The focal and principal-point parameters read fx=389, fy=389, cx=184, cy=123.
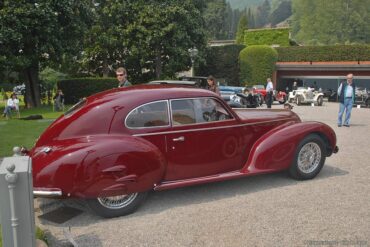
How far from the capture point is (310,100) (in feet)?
89.4

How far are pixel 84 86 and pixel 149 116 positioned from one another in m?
Result: 22.7

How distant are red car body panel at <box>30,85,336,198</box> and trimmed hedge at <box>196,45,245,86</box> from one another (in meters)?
32.7

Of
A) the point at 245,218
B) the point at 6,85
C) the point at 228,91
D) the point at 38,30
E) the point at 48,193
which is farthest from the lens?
the point at 6,85

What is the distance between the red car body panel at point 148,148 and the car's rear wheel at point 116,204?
0.60 ft

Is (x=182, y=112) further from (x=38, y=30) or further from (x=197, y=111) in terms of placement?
(x=38, y=30)

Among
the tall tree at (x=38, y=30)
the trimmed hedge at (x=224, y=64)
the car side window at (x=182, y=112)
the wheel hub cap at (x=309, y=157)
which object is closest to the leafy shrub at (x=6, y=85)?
the tall tree at (x=38, y=30)

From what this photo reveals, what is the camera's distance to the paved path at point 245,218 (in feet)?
14.1

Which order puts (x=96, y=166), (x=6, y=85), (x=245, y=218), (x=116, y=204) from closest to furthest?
(x=96, y=166) → (x=245, y=218) → (x=116, y=204) → (x=6, y=85)

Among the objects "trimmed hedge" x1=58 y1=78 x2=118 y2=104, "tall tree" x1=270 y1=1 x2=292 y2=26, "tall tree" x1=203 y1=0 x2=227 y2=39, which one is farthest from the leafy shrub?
"tall tree" x1=270 y1=1 x2=292 y2=26

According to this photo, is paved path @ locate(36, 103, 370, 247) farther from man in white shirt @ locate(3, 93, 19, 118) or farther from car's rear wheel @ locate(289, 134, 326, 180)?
man in white shirt @ locate(3, 93, 19, 118)

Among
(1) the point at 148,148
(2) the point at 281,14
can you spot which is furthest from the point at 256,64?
(2) the point at 281,14

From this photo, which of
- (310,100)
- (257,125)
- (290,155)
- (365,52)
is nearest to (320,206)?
(290,155)

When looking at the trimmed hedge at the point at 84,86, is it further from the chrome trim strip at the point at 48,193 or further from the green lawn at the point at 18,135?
the chrome trim strip at the point at 48,193

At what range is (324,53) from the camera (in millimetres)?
39375
